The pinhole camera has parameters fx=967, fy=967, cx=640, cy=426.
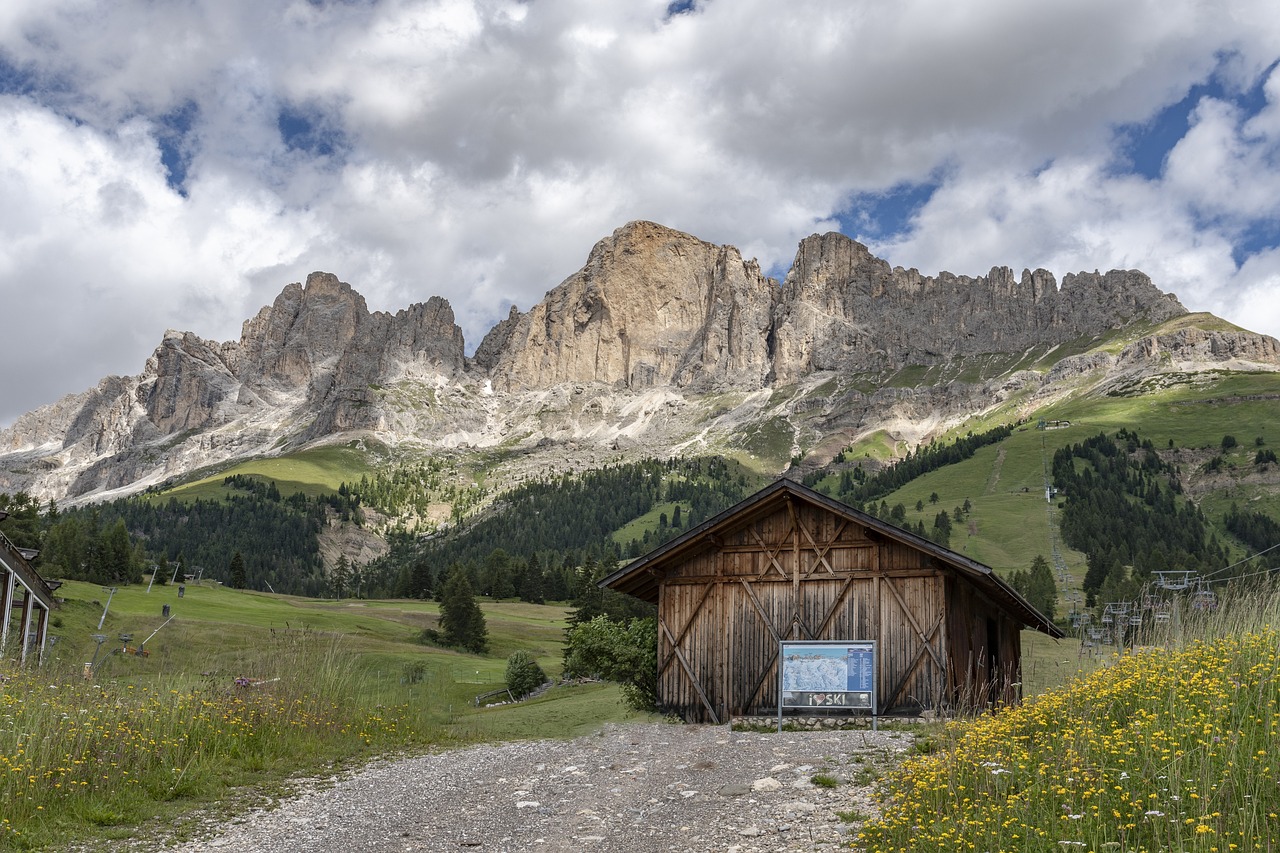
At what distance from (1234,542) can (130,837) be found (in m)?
182

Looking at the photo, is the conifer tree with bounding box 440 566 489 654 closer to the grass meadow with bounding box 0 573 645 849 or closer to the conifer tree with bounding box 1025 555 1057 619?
the grass meadow with bounding box 0 573 645 849

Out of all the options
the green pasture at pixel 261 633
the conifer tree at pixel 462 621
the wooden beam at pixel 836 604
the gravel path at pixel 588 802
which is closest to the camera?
the gravel path at pixel 588 802

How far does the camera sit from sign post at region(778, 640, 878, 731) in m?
24.5

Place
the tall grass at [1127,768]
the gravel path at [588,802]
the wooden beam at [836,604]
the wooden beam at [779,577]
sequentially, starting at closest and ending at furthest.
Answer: the tall grass at [1127,768]
the gravel path at [588,802]
the wooden beam at [779,577]
the wooden beam at [836,604]

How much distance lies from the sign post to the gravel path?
13.2 feet

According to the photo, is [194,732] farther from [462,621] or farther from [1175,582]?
[1175,582]

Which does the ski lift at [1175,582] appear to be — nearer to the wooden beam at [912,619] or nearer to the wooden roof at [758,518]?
the wooden roof at [758,518]

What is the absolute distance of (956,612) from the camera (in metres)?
26.4

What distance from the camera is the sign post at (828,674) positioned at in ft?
80.3

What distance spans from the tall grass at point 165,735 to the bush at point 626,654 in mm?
8943

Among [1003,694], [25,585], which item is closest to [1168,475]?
[1003,694]

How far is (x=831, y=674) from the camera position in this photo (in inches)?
965

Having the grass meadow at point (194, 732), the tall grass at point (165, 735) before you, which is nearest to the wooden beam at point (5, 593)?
the grass meadow at point (194, 732)

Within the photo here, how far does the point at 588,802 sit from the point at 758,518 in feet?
45.0
